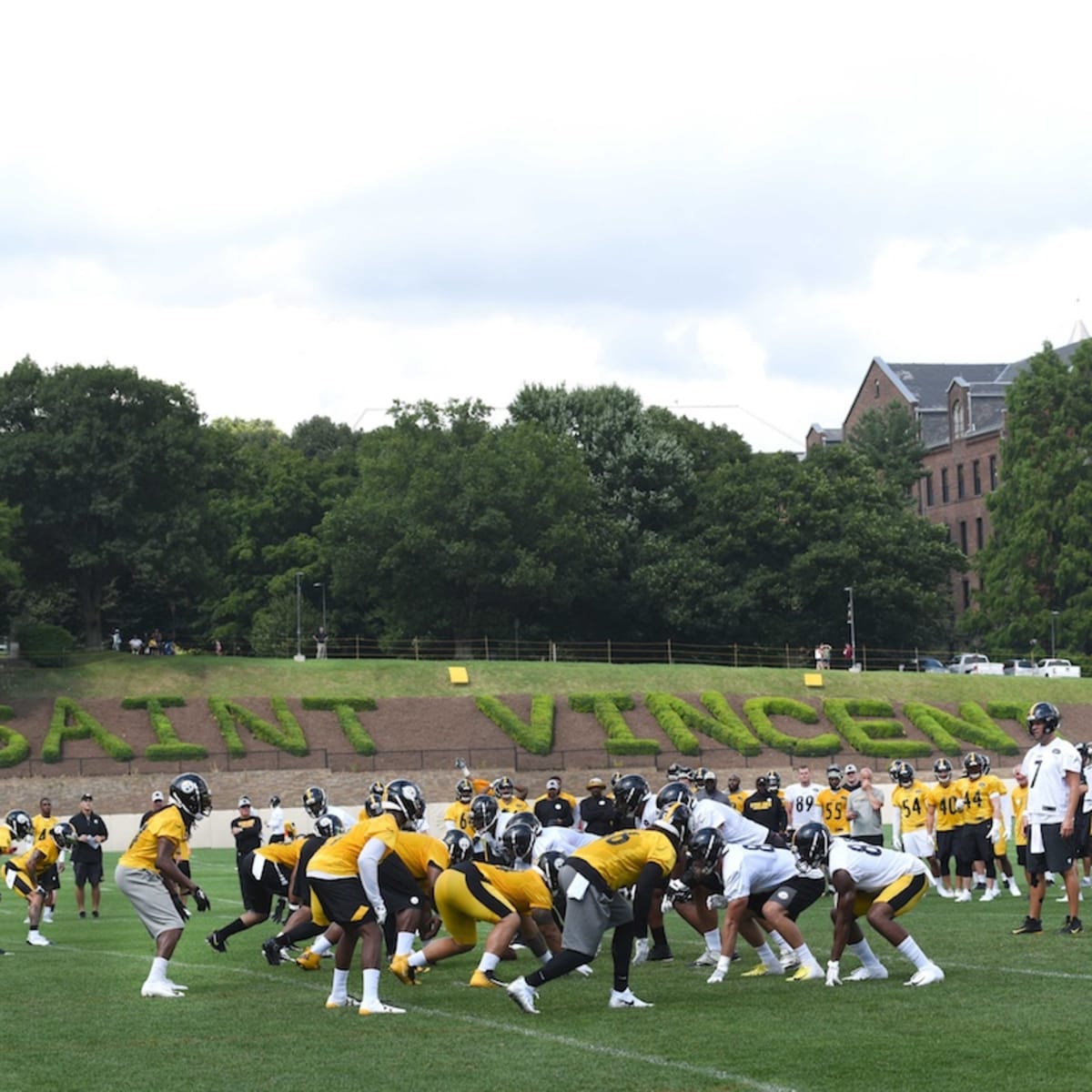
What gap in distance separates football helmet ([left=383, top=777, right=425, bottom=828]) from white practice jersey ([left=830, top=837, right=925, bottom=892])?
3.61 m

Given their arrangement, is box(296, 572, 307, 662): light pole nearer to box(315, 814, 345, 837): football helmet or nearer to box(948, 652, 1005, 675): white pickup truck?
box(948, 652, 1005, 675): white pickup truck

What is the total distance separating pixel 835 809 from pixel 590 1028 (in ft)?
Answer: 45.2

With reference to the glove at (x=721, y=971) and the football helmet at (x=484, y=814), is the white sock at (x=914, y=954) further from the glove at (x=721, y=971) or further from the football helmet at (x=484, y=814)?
the football helmet at (x=484, y=814)

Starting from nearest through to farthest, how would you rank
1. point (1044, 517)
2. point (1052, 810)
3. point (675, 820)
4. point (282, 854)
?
1. point (675, 820)
2. point (1052, 810)
3. point (282, 854)
4. point (1044, 517)

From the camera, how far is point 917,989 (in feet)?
47.5

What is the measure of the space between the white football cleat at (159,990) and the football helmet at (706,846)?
4.81 meters

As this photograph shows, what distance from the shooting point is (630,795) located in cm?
1585

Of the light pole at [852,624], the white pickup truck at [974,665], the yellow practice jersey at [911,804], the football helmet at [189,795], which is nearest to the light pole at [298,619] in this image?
the light pole at [852,624]

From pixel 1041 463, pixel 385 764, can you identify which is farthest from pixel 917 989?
pixel 1041 463

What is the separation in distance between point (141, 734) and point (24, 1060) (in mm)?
50333

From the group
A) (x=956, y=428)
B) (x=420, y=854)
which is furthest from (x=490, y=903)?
(x=956, y=428)

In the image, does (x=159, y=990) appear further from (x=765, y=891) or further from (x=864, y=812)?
(x=864, y=812)

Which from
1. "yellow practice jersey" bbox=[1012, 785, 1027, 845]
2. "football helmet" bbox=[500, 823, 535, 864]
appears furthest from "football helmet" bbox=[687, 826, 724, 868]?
"yellow practice jersey" bbox=[1012, 785, 1027, 845]

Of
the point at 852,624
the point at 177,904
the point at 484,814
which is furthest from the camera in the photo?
the point at 852,624
